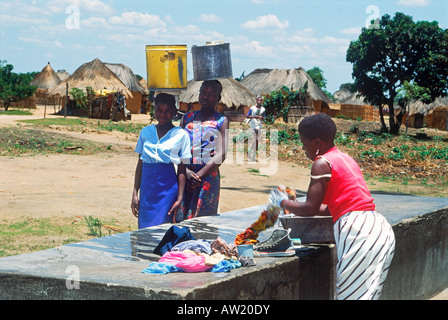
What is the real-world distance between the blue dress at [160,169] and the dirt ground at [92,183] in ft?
9.51

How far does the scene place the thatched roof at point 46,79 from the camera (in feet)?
156

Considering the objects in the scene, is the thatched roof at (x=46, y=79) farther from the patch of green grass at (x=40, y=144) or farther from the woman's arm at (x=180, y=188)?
the woman's arm at (x=180, y=188)

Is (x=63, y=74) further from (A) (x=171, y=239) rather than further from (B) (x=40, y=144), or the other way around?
(A) (x=171, y=239)

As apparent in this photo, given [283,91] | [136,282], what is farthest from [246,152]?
[283,91]

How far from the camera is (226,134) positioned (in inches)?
183

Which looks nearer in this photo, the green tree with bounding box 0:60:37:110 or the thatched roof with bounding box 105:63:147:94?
the green tree with bounding box 0:60:37:110

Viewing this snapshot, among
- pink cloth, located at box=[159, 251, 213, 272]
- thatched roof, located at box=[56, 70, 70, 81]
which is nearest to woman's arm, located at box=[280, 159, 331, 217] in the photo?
pink cloth, located at box=[159, 251, 213, 272]

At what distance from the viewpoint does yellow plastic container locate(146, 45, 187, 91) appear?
489 cm

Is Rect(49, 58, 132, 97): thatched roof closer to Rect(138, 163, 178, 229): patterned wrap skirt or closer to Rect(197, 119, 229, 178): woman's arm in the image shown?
Rect(197, 119, 229, 178): woman's arm

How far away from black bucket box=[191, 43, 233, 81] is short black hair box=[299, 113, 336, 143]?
72.1 inches

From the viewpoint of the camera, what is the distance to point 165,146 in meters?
4.30

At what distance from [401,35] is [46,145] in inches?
752

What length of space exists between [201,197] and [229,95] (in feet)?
101
